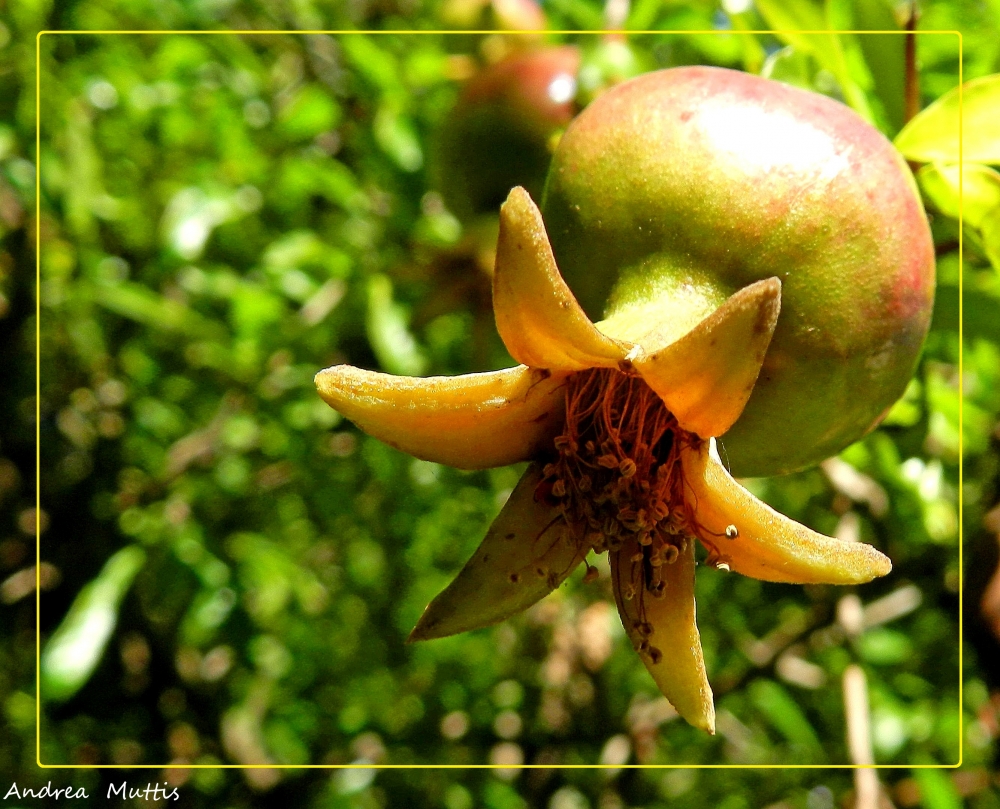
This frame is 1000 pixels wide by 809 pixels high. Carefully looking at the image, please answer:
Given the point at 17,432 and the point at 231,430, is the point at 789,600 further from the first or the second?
the point at 17,432

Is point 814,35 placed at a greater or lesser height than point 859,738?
greater

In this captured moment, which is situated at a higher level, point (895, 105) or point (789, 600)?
point (895, 105)

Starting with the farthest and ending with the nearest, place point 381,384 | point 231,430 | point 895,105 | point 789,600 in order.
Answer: point 789,600 → point 231,430 → point 895,105 → point 381,384

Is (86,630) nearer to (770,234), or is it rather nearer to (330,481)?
(330,481)

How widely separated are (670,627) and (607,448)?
0.15m

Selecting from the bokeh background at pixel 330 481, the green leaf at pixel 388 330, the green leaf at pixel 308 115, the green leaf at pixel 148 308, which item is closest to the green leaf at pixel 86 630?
the bokeh background at pixel 330 481

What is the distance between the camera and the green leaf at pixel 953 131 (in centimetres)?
95

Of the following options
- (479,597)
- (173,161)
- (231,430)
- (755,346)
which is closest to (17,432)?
(231,430)

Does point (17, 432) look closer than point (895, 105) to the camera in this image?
No

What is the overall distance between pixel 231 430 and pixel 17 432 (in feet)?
1.21

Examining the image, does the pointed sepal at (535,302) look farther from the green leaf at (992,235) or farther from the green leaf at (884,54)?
the green leaf at (884,54)

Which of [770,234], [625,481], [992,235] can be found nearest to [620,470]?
[625,481]

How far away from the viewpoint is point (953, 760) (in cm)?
183

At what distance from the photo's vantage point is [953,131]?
955 mm
